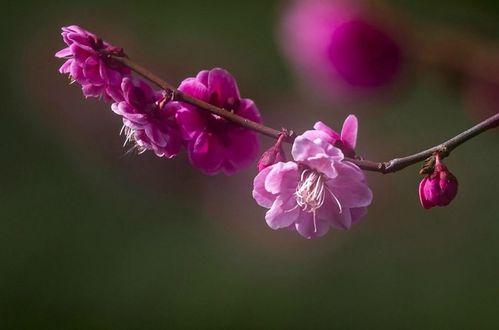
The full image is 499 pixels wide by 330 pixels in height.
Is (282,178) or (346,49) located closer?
(282,178)

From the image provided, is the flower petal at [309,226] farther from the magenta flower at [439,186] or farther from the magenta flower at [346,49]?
the magenta flower at [346,49]

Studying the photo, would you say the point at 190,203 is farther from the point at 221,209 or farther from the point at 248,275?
the point at 248,275

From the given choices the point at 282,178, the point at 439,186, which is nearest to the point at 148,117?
the point at 282,178

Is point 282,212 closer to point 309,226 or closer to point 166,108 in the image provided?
point 309,226

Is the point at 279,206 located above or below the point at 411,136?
below

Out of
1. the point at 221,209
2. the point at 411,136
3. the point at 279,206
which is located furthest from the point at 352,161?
the point at 221,209

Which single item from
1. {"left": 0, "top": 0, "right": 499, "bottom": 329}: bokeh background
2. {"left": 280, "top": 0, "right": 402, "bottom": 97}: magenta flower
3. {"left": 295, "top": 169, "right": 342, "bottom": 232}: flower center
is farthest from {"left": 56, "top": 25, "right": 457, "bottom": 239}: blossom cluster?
{"left": 0, "top": 0, "right": 499, "bottom": 329}: bokeh background
